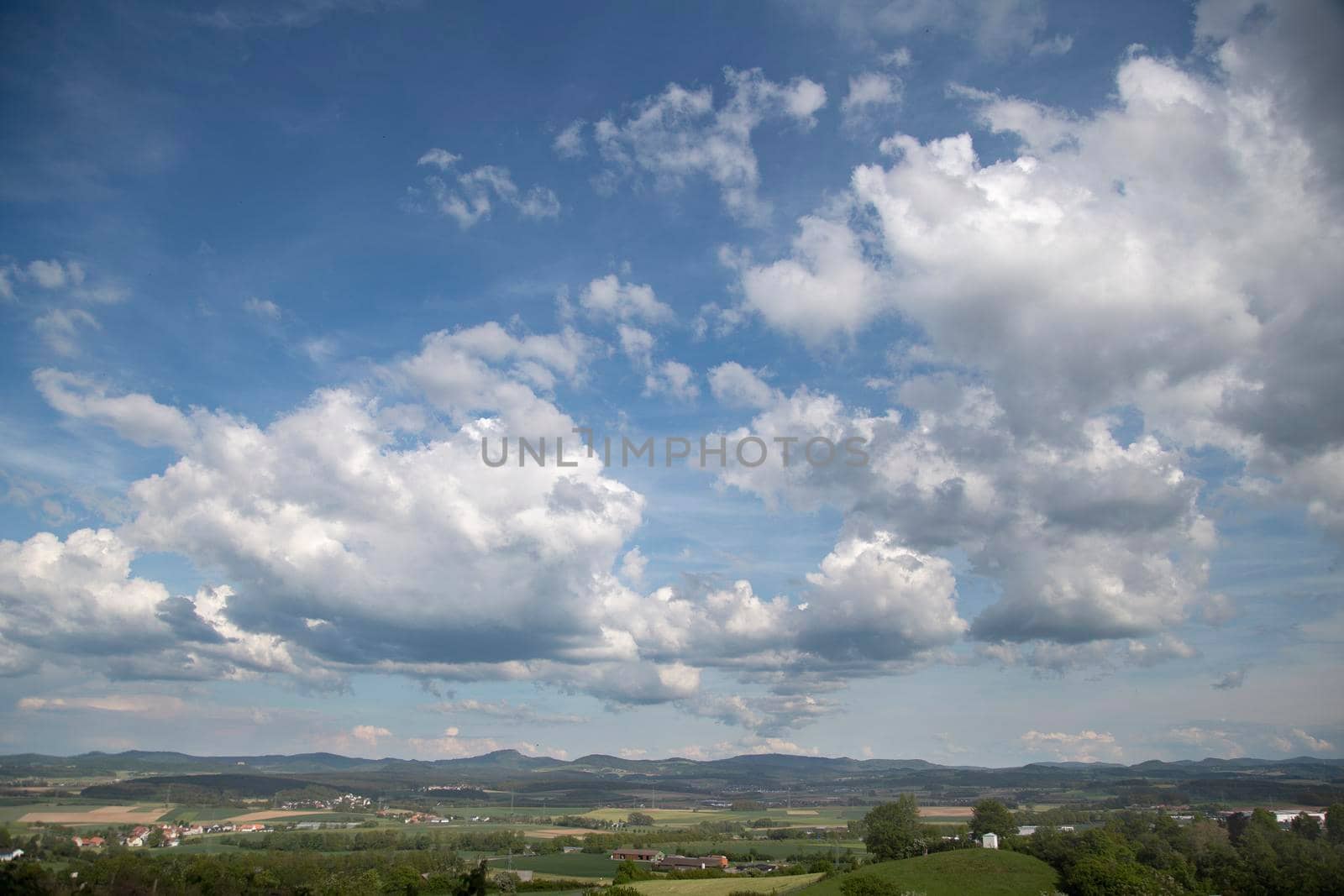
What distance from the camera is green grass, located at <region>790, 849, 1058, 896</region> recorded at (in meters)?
83.8

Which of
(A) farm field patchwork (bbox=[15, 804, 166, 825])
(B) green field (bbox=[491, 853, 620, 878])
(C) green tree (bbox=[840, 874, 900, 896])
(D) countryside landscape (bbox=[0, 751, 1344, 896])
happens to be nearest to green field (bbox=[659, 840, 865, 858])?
(D) countryside landscape (bbox=[0, 751, 1344, 896])

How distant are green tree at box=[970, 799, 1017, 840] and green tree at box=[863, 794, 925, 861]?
317 inches

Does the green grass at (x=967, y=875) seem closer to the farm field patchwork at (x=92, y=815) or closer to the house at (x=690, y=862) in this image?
the house at (x=690, y=862)

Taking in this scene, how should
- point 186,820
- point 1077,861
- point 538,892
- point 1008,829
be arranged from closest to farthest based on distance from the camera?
point 1077,861 < point 538,892 < point 1008,829 < point 186,820

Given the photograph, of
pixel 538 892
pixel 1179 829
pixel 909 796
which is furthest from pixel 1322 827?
pixel 538 892

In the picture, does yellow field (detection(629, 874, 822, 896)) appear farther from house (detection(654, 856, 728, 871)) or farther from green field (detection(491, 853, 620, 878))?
house (detection(654, 856, 728, 871))

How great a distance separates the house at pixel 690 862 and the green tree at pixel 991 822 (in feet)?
120

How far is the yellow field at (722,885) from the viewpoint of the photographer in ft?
286

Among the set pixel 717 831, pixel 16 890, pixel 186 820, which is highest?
pixel 16 890

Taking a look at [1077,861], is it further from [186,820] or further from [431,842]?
[186,820]

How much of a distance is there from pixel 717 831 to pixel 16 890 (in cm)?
15274

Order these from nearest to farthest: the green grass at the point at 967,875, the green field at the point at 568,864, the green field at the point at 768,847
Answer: the green grass at the point at 967,875 < the green field at the point at 568,864 < the green field at the point at 768,847

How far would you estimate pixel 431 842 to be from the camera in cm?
14775

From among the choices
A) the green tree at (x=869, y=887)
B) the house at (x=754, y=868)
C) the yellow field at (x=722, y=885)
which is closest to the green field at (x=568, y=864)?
the yellow field at (x=722, y=885)
